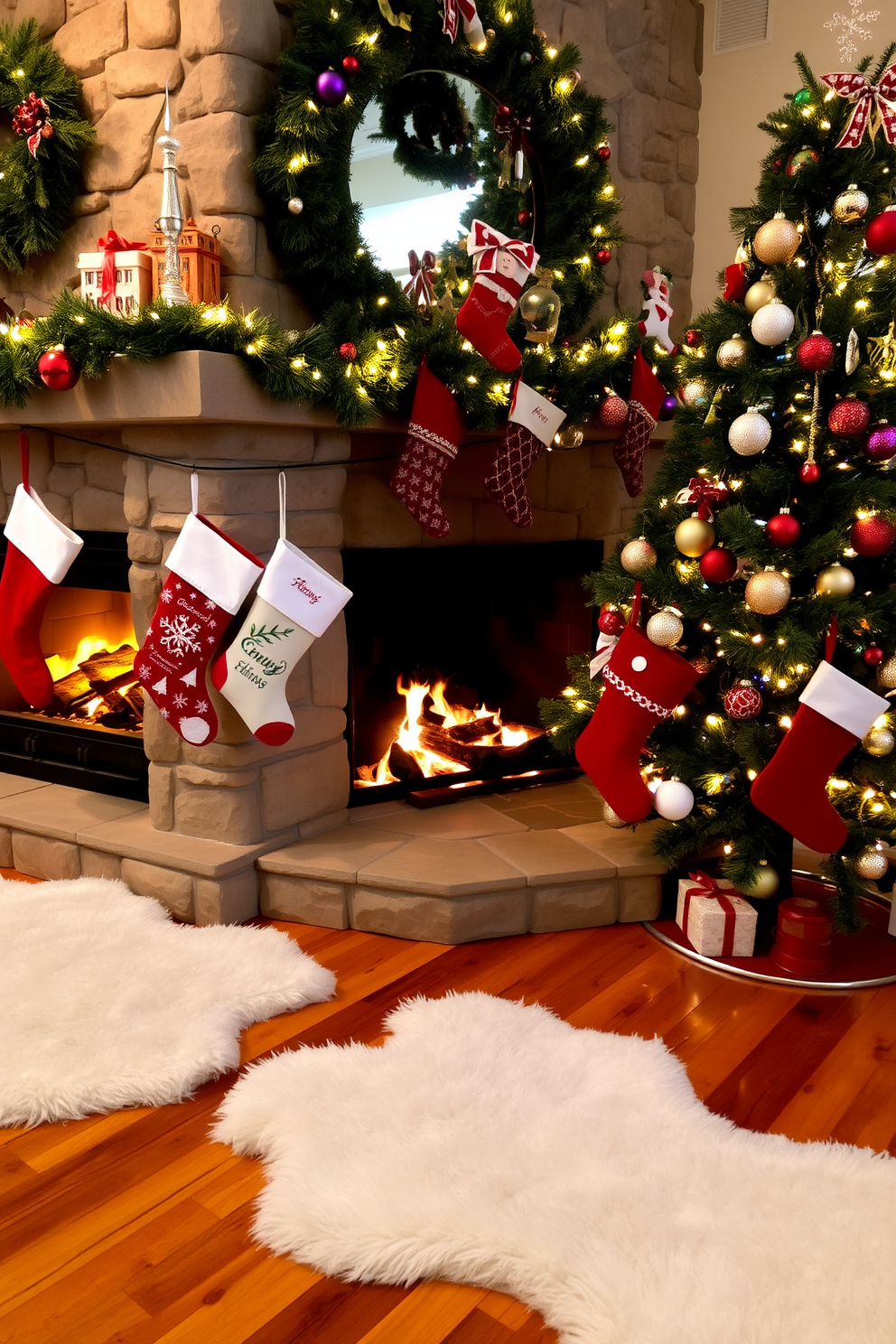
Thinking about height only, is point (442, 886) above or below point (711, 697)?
below

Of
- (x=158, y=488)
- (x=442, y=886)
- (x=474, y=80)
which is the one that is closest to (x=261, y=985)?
(x=442, y=886)

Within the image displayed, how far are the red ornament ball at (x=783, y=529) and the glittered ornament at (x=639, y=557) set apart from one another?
0.30 meters

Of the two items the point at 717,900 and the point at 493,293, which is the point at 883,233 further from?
the point at 717,900

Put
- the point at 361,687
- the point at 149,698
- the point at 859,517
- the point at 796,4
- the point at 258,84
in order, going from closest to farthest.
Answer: the point at 859,517
the point at 258,84
the point at 149,698
the point at 361,687
the point at 796,4

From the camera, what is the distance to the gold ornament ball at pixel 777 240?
2.00 meters

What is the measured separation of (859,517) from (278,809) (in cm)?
149

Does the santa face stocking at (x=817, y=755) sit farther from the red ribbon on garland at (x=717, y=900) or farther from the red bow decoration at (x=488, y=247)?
the red bow decoration at (x=488, y=247)

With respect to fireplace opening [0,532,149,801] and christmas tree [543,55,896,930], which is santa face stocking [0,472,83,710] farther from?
christmas tree [543,55,896,930]

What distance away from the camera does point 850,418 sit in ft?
6.46

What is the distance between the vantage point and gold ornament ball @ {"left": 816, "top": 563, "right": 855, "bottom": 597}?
201 cm

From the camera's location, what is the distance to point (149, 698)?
7.91 feet

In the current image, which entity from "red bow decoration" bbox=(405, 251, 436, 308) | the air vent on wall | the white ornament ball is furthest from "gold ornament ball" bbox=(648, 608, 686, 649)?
the air vent on wall

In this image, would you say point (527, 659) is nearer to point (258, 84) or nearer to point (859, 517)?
point (859, 517)

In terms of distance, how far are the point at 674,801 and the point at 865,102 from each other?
57.8 inches
